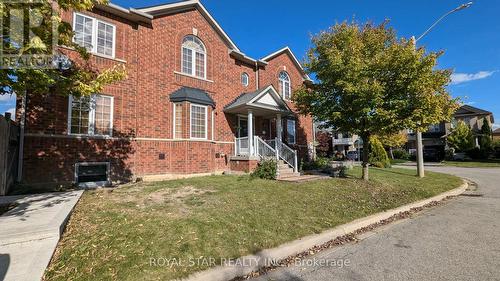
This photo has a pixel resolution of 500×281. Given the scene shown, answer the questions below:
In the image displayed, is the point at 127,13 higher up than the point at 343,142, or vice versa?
the point at 127,13

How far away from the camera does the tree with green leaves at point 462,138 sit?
39125 mm

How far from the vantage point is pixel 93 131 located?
10.7 m

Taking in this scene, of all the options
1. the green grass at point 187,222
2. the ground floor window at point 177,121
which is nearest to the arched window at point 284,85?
the ground floor window at point 177,121

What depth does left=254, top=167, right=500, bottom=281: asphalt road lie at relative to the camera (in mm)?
4295

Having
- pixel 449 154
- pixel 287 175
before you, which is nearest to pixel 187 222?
pixel 287 175

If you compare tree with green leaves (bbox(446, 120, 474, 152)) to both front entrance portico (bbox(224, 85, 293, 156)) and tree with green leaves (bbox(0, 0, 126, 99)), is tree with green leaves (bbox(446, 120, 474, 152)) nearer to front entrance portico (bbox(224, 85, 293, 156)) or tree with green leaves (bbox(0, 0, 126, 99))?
front entrance portico (bbox(224, 85, 293, 156))

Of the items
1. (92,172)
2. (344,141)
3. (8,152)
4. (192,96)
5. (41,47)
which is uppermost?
(192,96)

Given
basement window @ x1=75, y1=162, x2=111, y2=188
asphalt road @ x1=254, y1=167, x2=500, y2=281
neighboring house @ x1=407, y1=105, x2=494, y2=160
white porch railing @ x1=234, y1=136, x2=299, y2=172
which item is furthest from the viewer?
neighboring house @ x1=407, y1=105, x2=494, y2=160

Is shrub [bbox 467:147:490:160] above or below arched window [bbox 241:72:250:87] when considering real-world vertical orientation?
below

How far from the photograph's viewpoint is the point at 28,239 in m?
4.22

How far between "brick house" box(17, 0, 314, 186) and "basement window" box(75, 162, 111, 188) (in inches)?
1.4

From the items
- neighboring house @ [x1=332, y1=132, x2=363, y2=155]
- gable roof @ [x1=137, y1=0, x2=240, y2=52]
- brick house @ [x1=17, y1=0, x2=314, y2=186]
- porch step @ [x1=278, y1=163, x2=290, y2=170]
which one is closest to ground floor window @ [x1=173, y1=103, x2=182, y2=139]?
brick house @ [x1=17, y1=0, x2=314, y2=186]

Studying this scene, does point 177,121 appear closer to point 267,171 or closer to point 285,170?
point 267,171

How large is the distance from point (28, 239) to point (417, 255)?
254 inches
